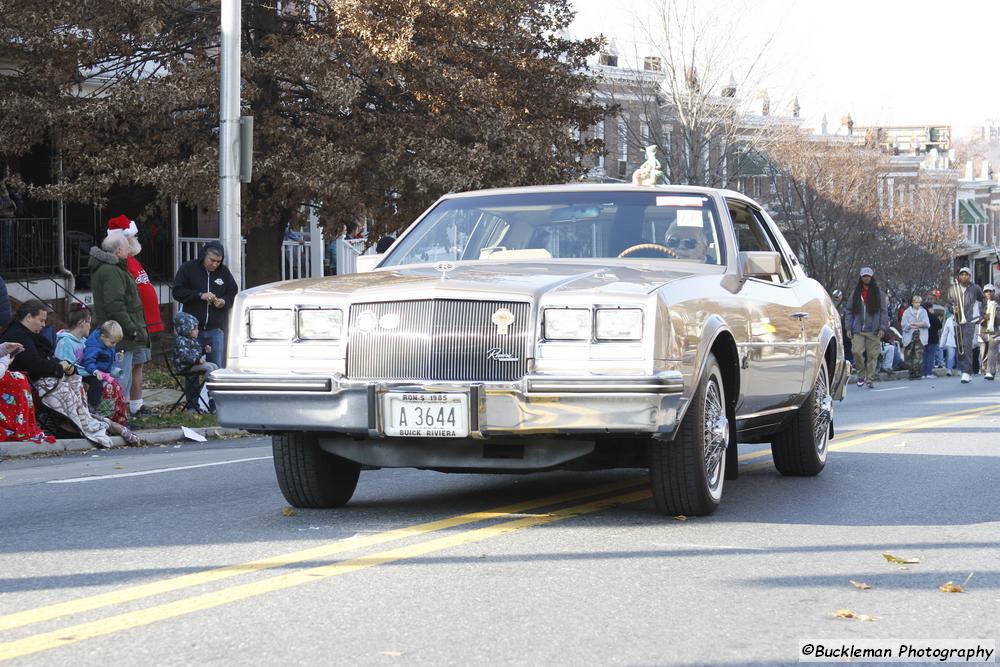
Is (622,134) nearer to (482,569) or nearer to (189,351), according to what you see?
(189,351)

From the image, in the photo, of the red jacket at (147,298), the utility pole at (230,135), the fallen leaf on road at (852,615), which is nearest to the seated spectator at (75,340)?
the red jacket at (147,298)

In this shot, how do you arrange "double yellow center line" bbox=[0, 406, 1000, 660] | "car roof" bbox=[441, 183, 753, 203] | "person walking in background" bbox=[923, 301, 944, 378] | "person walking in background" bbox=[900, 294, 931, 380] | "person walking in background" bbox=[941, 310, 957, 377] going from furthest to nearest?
"person walking in background" bbox=[941, 310, 957, 377] → "person walking in background" bbox=[923, 301, 944, 378] → "person walking in background" bbox=[900, 294, 931, 380] → "car roof" bbox=[441, 183, 753, 203] → "double yellow center line" bbox=[0, 406, 1000, 660]

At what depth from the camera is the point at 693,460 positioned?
696 cm

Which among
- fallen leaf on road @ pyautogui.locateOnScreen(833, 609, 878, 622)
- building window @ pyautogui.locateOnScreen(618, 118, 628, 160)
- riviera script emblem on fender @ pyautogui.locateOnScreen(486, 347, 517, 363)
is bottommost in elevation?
fallen leaf on road @ pyautogui.locateOnScreen(833, 609, 878, 622)

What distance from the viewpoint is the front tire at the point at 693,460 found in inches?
273

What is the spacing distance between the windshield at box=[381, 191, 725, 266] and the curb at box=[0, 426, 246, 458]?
119 inches

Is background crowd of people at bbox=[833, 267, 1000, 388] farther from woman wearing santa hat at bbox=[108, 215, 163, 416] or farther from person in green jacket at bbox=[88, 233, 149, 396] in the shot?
person in green jacket at bbox=[88, 233, 149, 396]

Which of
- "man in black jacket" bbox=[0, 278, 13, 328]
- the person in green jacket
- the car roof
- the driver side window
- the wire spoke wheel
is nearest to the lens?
the wire spoke wheel

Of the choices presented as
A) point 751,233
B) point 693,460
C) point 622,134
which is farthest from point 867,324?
point 693,460

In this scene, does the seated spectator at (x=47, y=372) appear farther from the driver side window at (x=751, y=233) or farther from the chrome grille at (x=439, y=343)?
the chrome grille at (x=439, y=343)

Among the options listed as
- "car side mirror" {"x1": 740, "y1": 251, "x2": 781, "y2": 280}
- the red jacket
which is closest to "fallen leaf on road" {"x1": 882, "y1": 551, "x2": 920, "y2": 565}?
"car side mirror" {"x1": 740, "y1": 251, "x2": 781, "y2": 280}

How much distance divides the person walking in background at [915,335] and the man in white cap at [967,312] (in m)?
1.76

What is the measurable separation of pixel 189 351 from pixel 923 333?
1967cm

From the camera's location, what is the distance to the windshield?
817cm
